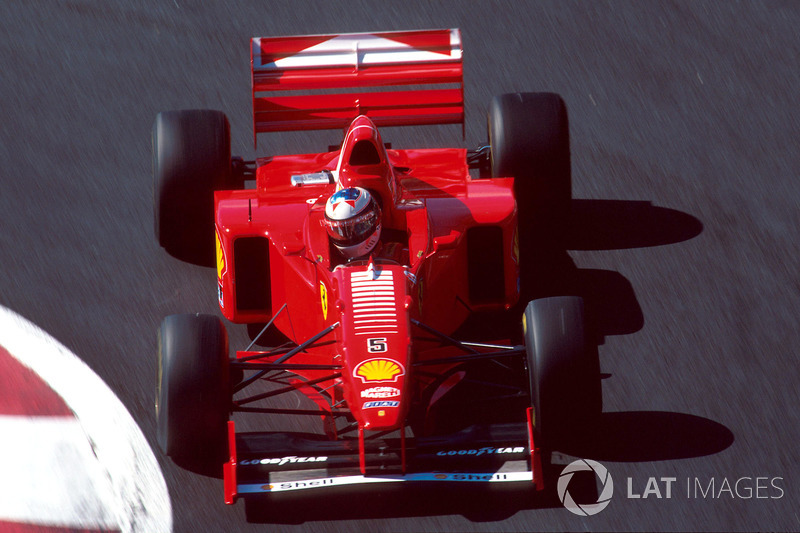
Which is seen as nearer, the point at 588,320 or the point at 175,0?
the point at 588,320

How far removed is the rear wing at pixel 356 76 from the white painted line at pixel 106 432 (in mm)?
A: 2137

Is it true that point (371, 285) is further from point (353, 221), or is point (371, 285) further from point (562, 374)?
point (562, 374)

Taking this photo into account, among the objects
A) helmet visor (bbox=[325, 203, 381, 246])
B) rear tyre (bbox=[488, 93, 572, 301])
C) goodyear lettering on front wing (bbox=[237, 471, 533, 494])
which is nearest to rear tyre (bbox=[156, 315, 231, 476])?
goodyear lettering on front wing (bbox=[237, 471, 533, 494])

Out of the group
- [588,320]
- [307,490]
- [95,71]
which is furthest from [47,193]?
[588,320]

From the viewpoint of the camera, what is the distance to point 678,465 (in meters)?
7.95

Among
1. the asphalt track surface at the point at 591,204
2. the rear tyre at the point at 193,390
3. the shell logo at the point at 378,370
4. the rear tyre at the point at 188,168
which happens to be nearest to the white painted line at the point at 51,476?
the asphalt track surface at the point at 591,204

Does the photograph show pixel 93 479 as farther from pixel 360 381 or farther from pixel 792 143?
pixel 792 143

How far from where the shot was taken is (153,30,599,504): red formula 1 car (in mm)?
7215

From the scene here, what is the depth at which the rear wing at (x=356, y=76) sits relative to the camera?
360 inches

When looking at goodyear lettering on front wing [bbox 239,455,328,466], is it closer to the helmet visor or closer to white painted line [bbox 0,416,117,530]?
white painted line [bbox 0,416,117,530]

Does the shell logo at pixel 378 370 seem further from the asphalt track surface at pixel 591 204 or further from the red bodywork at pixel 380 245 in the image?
the asphalt track surface at pixel 591 204

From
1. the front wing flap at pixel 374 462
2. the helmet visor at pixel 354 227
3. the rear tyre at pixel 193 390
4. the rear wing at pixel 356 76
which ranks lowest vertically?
the front wing flap at pixel 374 462

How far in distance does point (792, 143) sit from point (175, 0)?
561 cm

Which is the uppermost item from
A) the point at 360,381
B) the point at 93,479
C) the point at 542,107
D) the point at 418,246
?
the point at 542,107
